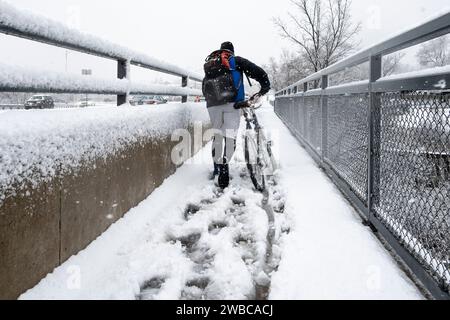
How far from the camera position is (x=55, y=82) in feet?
7.63

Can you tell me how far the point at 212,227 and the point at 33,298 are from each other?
1.54 metres

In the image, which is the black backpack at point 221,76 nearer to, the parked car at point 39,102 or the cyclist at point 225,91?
the cyclist at point 225,91

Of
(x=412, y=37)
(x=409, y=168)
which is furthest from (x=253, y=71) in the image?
(x=409, y=168)

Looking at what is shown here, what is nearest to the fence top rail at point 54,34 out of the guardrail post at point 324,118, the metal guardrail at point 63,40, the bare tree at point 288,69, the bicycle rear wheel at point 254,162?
the metal guardrail at point 63,40

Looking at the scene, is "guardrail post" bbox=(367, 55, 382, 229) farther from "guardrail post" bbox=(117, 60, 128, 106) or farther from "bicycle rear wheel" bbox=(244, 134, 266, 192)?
"guardrail post" bbox=(117, 60, 128, 106)

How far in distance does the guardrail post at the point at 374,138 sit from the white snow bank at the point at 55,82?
2.09 metres

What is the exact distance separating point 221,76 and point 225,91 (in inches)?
7.1

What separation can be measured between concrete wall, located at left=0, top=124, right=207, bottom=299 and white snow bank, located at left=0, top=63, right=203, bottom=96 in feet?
1.75

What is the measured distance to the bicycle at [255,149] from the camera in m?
4.52

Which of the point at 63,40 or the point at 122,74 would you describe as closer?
the point at 63,40

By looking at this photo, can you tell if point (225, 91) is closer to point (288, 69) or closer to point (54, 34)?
point (54, 34)

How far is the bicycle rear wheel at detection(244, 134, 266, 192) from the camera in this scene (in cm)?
448

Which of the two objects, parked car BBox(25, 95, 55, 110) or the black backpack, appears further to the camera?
the black backpack

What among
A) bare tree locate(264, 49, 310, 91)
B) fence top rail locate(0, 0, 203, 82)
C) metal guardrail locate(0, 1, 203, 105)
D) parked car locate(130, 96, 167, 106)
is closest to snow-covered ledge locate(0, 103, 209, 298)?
metal guardrail locate(0, 1, 203, 105)
